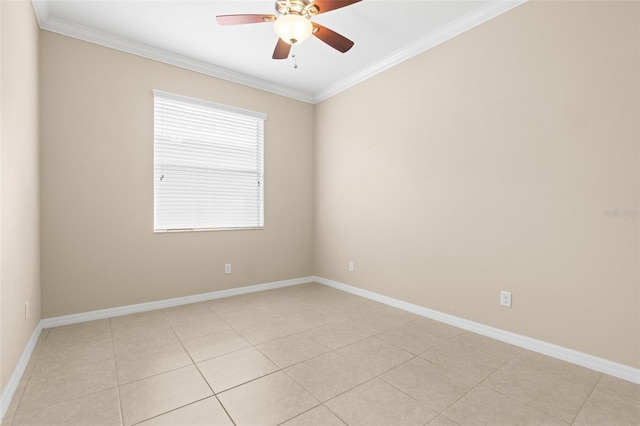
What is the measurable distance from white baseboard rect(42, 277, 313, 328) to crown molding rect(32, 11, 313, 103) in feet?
8.61

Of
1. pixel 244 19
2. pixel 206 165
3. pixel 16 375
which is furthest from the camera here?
pixel 206 165

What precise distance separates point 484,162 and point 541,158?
0.43 metres

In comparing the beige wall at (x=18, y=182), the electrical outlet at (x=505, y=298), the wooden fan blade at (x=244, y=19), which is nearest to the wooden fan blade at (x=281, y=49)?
the wooden fan blade at (x=244, y=19)

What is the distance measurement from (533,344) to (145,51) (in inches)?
177

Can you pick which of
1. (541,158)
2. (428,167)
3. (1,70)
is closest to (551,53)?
(541,158)

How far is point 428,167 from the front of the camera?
3.15 metres

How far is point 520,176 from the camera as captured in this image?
247cm

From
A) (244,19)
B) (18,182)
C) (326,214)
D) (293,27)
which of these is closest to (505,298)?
(326,214)

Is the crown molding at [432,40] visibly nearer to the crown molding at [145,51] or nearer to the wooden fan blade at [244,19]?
the crown molding at [145,51]

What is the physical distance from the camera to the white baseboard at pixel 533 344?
6.61 ft

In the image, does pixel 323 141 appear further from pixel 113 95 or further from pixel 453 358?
pixel 453 358

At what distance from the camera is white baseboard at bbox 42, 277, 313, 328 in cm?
287

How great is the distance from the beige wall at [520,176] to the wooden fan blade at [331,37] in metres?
1.16

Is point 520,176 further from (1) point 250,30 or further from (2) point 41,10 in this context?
(2) point 41,10
